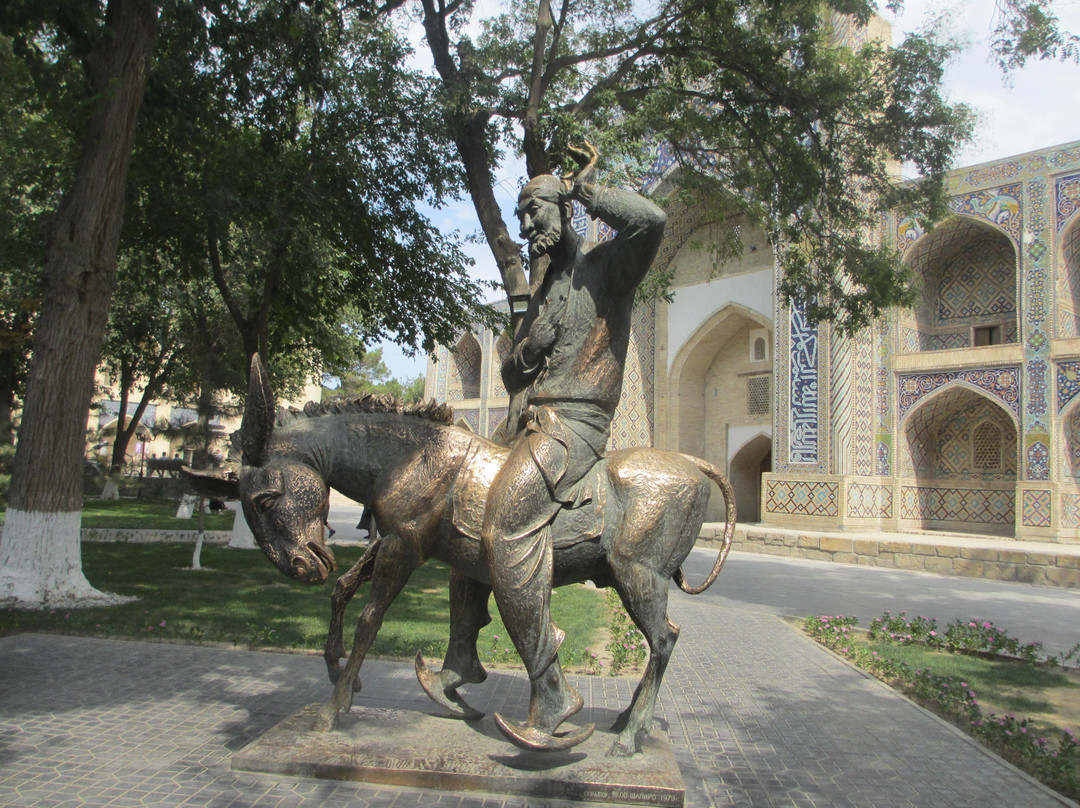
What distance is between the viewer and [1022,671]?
22.0ft

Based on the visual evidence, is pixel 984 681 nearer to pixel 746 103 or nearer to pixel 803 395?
pixel 746 103

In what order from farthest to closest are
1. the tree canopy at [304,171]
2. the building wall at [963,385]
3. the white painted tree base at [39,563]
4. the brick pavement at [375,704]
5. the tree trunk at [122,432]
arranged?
1. the tree trunk at [122,432]
2. the building wall at [963,385]
3. the tree canopy at [304,171]
4. the white painted tree base at [39,563]
5. the brick pavement at [375,704]

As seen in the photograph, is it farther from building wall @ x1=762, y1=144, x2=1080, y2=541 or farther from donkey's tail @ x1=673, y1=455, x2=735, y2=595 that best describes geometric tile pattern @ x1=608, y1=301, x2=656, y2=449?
donkey's tail @ x1=673, y1=455, x2=735, y2=595

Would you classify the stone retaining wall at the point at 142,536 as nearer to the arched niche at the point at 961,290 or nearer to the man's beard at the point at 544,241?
the man's beard at the point at 544,241

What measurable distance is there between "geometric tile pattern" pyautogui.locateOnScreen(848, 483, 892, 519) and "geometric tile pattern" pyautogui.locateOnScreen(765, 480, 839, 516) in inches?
16.0

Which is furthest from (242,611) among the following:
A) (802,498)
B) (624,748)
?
(802,498)

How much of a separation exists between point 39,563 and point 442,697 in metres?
5.53

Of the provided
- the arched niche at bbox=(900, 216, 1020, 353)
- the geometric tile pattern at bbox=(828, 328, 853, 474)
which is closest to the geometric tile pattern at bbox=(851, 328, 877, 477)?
the geometric tile pattern at bbox=(828, 328, 853, 474)

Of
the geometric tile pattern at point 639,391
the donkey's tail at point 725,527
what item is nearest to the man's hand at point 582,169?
the donkey's tail at point 725,527

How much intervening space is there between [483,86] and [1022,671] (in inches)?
338

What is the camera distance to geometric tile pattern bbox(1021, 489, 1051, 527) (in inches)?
605

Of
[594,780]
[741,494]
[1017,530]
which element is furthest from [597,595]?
[741,494]

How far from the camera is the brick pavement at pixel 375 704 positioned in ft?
10.7

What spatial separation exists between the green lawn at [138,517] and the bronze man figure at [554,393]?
13.1m
